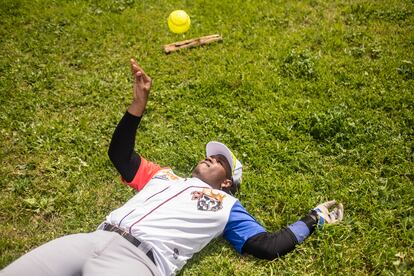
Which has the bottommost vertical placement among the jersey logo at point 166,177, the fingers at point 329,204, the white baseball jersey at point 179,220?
the fingers at point 329,204

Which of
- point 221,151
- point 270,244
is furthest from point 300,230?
point 221,151

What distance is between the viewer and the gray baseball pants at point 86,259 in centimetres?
383

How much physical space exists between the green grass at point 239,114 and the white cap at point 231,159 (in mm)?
293

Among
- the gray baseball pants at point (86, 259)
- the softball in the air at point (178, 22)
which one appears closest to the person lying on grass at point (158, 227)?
the gray baseball pants at point (86, 259)

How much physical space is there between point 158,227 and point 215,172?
1.14 meters

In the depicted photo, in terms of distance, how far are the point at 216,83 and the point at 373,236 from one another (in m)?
3.71

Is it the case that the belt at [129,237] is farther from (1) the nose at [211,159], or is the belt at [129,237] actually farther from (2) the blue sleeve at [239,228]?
(1) the nose at [211,159]

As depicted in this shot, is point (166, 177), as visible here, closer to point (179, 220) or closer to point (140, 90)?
point (179, 220)

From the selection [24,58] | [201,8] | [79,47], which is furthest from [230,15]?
[24,58]

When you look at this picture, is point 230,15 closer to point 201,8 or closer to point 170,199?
point 201,8

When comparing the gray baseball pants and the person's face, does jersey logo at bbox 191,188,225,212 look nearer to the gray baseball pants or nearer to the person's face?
the person's face

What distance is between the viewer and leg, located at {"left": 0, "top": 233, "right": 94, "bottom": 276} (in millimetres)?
3791

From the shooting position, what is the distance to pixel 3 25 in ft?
30.0

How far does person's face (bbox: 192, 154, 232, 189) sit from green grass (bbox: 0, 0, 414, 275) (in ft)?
1.47
